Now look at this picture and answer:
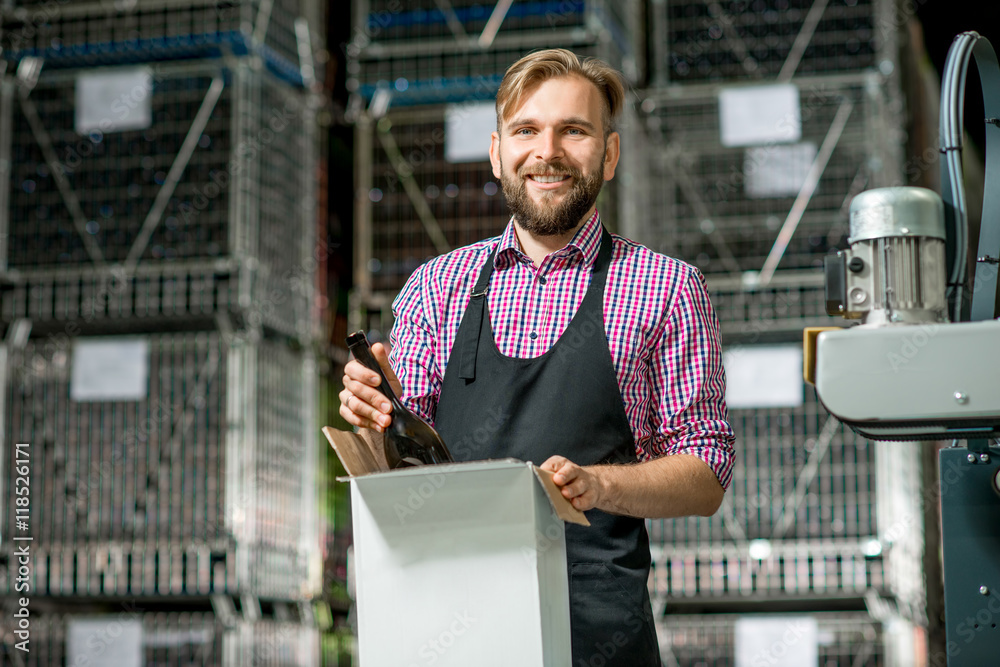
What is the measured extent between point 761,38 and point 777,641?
5.73 feet

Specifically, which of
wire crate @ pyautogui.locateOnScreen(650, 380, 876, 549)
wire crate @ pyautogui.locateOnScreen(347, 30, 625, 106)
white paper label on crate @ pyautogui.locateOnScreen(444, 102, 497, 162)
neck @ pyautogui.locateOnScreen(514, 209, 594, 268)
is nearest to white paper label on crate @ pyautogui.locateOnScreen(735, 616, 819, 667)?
wire crate @ pyautogui.locateOnScreen(650, 380, 876, 549)

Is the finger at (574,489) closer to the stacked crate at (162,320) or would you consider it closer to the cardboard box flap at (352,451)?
the cardboard box flap at (352,451)

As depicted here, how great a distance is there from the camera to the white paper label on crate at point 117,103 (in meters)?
3.71

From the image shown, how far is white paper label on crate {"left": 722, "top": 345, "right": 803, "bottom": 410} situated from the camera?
3510 millimetres

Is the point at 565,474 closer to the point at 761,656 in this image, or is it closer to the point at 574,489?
the point at 574,489

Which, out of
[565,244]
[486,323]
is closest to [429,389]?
[486,323]

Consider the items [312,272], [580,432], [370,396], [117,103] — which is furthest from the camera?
[312,272]

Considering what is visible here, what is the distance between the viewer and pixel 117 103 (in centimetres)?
372

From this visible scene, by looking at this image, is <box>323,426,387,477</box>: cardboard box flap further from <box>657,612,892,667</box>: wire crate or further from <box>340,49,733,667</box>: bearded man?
<box>657,612,892,667</box>: wire crate

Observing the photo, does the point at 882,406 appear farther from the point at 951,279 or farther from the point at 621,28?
the point at 621,28

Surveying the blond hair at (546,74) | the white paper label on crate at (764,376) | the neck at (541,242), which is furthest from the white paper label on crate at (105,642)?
the blond hair at (546,74)

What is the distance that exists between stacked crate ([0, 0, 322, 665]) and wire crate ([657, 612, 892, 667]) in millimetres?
1087

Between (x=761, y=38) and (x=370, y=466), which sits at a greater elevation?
(x=761, y=38)

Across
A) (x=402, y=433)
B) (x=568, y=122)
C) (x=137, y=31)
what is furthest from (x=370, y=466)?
(x=137, y=31)
